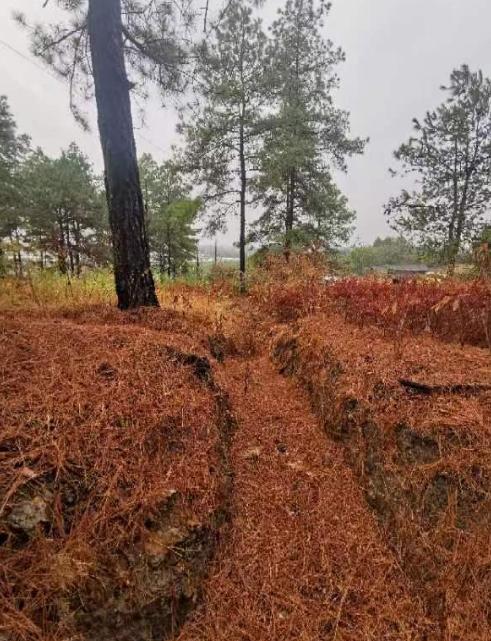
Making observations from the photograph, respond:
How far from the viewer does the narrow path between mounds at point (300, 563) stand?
164cm

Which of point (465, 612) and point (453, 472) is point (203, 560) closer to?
point (465, 612)

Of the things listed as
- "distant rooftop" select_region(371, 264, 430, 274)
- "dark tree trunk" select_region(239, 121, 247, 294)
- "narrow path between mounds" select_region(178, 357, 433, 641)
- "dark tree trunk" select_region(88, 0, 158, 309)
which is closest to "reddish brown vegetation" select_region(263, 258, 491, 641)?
"narrow path between mounds" select_region(178, 357, 433, 641)

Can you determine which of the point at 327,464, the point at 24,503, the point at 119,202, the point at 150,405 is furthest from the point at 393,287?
the point at 24,503

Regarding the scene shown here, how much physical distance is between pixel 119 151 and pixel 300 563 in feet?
13.5

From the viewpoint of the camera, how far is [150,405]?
7.01 feet

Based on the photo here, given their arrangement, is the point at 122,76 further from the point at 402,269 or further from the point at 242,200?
the point at 402,269

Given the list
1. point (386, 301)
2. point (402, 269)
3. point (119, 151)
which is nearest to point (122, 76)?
point (119, 151)

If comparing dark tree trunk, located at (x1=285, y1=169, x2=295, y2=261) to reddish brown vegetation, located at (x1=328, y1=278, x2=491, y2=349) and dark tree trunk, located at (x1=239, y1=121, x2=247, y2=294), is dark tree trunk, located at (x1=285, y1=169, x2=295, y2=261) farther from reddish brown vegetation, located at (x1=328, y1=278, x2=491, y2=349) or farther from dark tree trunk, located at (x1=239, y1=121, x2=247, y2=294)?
reddish brown vegetation, located at (x1=328, y1=278, x2=491, y2=349)

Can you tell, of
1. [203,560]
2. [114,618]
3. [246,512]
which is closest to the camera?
[114,618]

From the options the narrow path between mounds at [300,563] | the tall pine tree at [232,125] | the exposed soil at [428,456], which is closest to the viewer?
the narrow path between mounds at [300,563]

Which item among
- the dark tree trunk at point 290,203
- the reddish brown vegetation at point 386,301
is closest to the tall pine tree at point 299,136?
the dark tree trunk at point 290,203

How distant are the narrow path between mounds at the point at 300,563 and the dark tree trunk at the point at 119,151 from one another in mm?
2380

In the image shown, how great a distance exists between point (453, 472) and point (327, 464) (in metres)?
0.89

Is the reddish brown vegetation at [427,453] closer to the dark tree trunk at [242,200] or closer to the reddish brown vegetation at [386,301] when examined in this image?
the reddish brown vegetation at [386,301]
